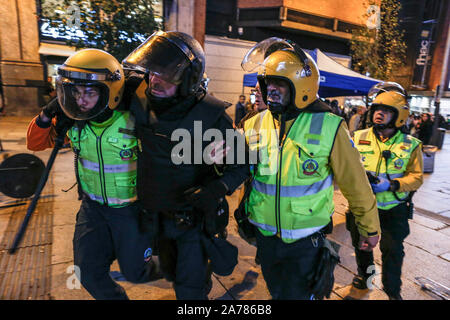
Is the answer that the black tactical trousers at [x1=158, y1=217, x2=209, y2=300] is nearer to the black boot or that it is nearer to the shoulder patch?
the black boot

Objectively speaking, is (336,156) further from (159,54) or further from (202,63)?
(159,54)

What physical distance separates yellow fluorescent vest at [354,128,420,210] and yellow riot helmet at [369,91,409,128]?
5.1 inches

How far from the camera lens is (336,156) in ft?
6.03

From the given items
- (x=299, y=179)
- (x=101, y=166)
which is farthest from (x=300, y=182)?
(x=101, y=166)

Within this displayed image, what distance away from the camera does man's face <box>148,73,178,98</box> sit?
195cm

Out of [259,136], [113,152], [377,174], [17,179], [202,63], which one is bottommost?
[17,179]

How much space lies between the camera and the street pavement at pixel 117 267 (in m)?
2.79

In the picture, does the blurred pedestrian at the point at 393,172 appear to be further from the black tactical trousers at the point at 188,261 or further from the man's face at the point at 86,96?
the man's face at the point at 86,96

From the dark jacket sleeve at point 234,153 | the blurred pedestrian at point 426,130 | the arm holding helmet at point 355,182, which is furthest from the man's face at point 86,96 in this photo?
the blurred pedestrian at point 426,130

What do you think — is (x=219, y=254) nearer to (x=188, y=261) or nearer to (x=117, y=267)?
(x=188, y=261)

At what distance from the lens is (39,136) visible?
2.30 meters

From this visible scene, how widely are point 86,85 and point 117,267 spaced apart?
6.78 ft
